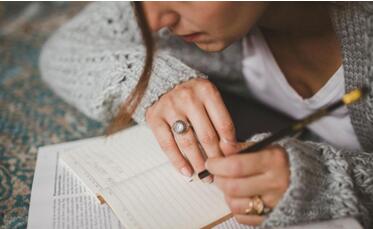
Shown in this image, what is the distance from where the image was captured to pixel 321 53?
0.78m

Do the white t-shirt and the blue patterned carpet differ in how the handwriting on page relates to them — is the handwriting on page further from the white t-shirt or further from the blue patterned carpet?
the white t-shirt

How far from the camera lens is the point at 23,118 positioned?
2.81 ft

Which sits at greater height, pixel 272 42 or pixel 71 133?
pixel 272 42

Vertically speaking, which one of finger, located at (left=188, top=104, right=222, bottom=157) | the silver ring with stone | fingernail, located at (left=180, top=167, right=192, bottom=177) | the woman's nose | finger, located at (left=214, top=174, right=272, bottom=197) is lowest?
fingernail, located at (left=180, top=167, right=192, bottom=177)

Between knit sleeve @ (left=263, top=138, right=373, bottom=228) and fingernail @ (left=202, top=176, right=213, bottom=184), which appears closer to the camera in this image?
knit sleeve @ (left=263, top=138, right=373, bottom=228)

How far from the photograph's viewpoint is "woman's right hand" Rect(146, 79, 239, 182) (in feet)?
1.94

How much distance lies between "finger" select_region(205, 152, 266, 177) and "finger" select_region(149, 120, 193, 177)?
0.12 metres

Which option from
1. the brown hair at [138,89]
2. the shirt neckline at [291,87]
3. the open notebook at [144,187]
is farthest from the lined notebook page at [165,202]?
the shirt neckline at [291,87]

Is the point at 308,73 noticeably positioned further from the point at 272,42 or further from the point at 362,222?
the point at 362,222

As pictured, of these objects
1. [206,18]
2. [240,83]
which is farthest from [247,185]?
[240,83]

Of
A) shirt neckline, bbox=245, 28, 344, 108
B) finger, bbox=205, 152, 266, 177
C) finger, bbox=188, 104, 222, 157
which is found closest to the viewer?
finger, bbox=205, 152, 266, 177

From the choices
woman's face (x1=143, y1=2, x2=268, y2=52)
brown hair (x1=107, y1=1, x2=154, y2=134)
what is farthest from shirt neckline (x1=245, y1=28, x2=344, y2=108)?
brown hair (x1=107, y1=1, x2=154, y2=134)

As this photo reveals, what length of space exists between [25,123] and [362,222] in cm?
70

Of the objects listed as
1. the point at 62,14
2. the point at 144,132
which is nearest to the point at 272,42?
the point at 144,132
